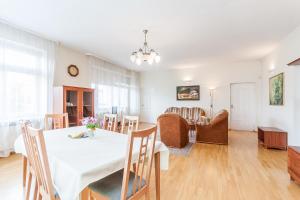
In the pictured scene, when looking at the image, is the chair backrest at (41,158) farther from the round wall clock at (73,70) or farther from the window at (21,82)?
the round wall clock at (73,70)

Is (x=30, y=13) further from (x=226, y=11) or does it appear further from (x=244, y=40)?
(x=244, y=40)

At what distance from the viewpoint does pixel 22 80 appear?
333 cm

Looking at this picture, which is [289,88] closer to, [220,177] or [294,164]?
[294,164]

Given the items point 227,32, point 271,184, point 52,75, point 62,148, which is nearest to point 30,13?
point 52,75

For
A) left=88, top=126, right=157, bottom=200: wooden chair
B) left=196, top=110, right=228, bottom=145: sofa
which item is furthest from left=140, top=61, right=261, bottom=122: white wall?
left=88, top=126, right=157, bottom=200: wooden chair

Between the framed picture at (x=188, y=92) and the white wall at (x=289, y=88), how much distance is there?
8.64 ft

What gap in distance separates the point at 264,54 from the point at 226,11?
3361mm

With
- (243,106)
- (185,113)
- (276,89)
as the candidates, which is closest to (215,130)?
(276,89)

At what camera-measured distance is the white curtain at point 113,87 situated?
5.33m

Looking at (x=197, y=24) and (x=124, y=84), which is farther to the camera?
(x=124, y=84)

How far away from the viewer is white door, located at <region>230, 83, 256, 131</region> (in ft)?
19.0

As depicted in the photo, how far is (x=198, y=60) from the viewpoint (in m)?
5.62

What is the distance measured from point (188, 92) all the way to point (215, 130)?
2985 millimetres

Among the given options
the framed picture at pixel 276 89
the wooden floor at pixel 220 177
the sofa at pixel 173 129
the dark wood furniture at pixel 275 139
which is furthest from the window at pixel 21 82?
the framed picture at pixel 276 89
